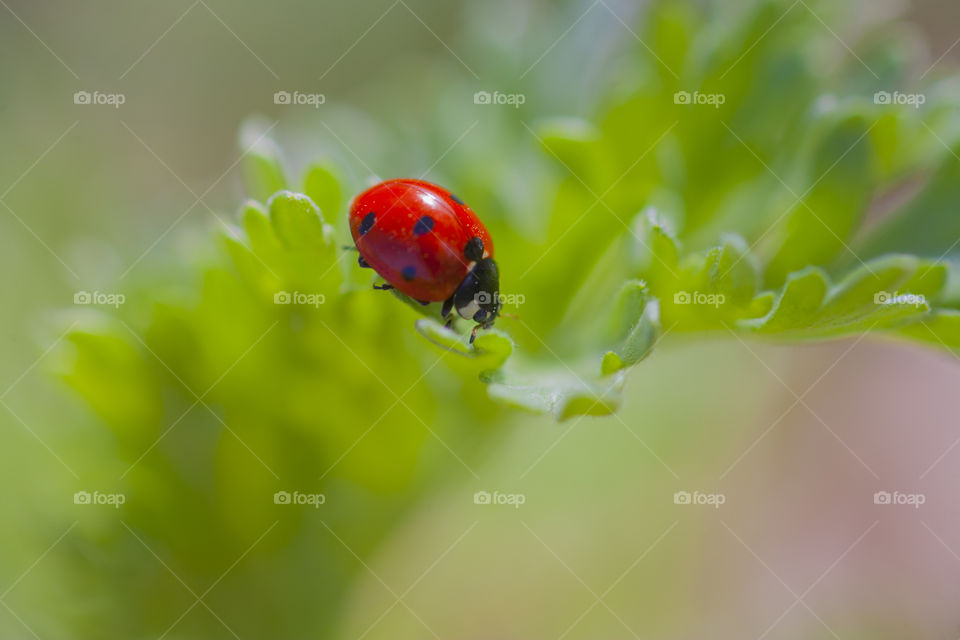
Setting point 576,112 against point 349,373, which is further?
point 576,112

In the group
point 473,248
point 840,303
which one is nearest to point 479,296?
point 473,248

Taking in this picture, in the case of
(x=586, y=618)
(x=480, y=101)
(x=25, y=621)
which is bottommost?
(x=25, y=621)

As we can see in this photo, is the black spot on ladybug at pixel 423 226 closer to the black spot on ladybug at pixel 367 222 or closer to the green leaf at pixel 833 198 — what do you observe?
the black spot on ladybug at pixel 367 222

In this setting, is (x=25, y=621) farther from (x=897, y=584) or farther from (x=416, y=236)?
(x=897, y=584)

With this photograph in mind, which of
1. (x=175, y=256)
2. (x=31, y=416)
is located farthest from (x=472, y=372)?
(x=31, y=416)

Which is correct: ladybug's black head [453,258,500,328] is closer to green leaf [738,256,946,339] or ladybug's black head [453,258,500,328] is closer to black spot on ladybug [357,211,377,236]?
black spot on ladybug [357,211,377,236]

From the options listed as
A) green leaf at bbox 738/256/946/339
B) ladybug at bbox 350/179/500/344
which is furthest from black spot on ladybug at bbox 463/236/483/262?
green leaf at bbox 738/256/946/339
